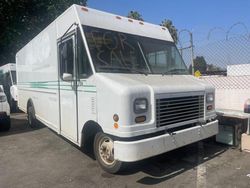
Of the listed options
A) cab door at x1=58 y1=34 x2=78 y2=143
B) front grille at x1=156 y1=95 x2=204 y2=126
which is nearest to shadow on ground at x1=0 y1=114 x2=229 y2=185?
cab door at x1=58 y1=34 x2=78 y2=143

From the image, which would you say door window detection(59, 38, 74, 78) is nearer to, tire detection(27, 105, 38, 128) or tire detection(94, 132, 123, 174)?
tire detection(94, 132, 123, 174)

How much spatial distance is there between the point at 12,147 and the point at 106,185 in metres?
3.68

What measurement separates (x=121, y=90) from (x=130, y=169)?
5.67 feet

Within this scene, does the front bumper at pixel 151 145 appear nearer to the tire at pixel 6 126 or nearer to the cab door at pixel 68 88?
the cab door at pixel 68 88

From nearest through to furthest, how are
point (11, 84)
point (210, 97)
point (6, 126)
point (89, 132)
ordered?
point (89, 132) → point (210, 97) → point (6, 126) → point (11, 84)

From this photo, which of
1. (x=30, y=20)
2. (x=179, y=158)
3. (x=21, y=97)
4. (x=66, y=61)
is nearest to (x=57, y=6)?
(x=30, y=20)

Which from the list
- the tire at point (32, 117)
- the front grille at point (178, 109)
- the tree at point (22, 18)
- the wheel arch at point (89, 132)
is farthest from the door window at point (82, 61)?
A: the tree at point (22, 18)

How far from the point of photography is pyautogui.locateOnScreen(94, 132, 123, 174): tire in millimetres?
4746

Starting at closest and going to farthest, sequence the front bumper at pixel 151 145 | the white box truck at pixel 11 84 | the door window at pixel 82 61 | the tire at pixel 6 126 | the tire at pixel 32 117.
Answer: the front bumper at pixel 151 145 → the door window at pixel 82 61 → the tire at pixel 6 126 → the tire at pixel 32 117 → the white box truck at pixel 11 84

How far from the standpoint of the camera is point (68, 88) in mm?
5867

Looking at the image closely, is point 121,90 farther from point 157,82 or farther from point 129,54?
point 129,54

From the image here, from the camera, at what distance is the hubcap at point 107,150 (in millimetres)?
4766

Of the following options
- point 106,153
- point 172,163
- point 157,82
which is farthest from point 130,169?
point 157,82

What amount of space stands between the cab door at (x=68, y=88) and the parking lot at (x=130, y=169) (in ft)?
1.99
